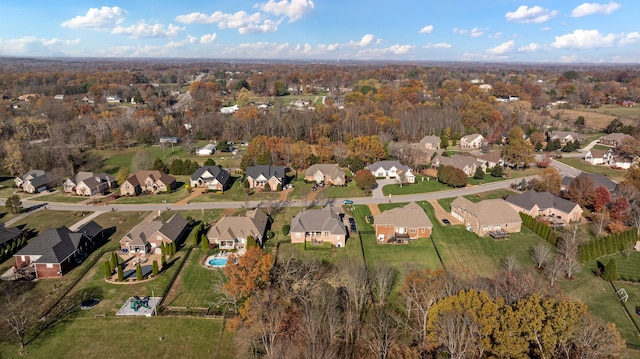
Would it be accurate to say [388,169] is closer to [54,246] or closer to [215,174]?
[215,174]

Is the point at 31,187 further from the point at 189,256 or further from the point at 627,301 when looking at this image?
the point at 627,301

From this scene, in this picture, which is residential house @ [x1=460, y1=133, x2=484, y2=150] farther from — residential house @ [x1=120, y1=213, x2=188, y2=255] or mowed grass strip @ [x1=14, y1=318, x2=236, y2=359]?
mowed grass strip @ [x1=14, y1=318, x2=236, y2=359]

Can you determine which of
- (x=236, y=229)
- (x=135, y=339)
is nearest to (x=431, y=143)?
(x=236, y=229)

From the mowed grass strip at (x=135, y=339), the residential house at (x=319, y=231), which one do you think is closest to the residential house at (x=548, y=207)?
the residential house at (x=319, y=231)

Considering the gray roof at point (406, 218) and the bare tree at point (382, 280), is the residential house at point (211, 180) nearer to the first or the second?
the gray roof at point (406, 218)

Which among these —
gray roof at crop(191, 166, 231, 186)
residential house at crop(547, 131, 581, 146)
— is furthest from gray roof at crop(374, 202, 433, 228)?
residential house at crop(547, 131, 581, 146)
